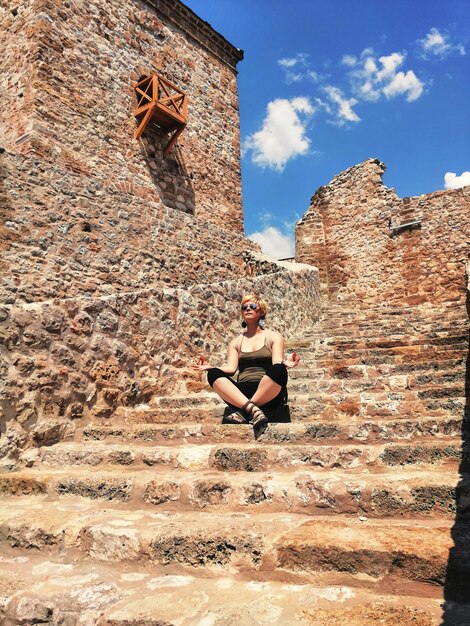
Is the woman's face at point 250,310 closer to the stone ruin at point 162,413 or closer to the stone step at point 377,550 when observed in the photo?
the stone ruin at point 162,413

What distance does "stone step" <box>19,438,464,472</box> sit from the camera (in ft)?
8.82

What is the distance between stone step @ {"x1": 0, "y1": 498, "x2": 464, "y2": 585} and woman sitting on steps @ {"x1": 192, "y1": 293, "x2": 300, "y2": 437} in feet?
3.33

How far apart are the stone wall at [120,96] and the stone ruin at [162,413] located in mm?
51

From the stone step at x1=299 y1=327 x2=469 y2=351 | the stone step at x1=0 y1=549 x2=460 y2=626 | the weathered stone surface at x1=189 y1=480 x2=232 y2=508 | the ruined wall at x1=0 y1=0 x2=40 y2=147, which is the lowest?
the stone step at x1=0 y1=549 x2=460 y2=626

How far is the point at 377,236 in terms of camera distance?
13219 mm

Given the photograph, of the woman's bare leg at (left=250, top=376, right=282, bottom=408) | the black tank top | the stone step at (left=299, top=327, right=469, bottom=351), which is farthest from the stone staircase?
the stone step at (left=299, top=327, right=469, bottom=351)

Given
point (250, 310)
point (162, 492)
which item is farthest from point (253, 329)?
point (162, 492)

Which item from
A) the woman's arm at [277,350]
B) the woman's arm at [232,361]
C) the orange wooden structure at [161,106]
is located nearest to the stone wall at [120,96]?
the orange wooden structure at [161,106]

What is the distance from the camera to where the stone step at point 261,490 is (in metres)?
2.25

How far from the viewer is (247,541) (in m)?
2.15

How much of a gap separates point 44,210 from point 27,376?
369 cm

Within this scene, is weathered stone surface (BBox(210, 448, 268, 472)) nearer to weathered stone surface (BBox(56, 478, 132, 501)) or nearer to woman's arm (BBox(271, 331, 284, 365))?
weathered stone surface (BBox(56, 478, 132, 501))

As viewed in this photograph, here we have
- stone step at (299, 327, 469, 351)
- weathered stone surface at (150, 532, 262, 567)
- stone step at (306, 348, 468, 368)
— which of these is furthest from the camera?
stone step at (299, 327, 469, 351)

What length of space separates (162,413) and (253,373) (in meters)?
0.91
